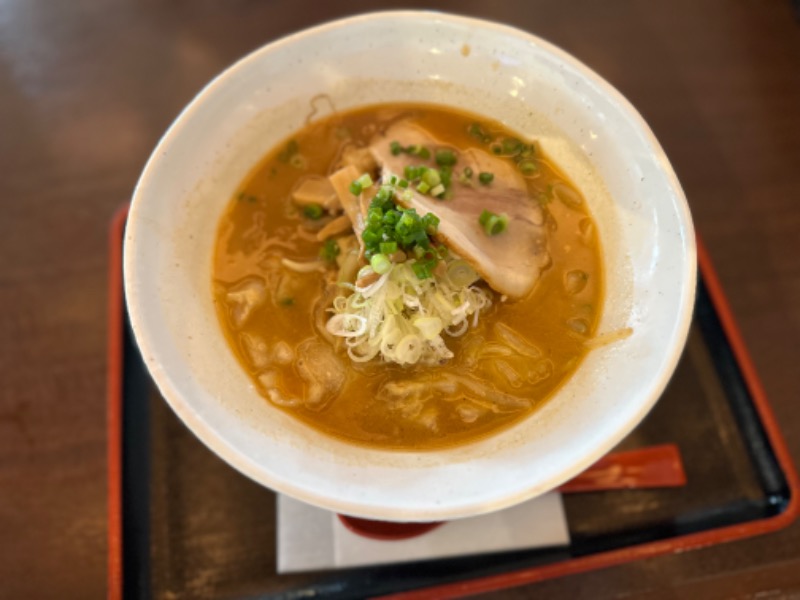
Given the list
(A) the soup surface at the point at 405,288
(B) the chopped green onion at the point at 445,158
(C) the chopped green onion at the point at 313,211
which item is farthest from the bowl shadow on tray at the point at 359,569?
(B) the chopped green onion at the point at 445,158

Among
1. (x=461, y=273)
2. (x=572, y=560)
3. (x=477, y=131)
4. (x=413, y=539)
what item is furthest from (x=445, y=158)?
(x=572, y=560)

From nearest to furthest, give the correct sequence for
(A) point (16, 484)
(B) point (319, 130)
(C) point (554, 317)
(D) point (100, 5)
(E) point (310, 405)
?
(E) point (310, 405) → (C) point (554, 317) → (A) point (16, 484) → (B) point (319, 130) → (D) point (100, 5)

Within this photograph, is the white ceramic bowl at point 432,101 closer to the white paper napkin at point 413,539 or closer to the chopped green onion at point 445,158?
the chopped green onion at point 445,158

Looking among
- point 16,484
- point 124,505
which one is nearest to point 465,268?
point 124,505

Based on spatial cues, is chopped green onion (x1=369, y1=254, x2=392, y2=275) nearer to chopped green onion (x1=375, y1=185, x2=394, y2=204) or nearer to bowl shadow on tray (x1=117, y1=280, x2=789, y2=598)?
chopped green onion (x1=375, y1=185, x2=394, y2=204)

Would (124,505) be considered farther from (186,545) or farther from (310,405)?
(310,405)

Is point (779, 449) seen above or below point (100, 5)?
below

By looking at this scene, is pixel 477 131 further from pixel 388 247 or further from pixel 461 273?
pixel 388 247

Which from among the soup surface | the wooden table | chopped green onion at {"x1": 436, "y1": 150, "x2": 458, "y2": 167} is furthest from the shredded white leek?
the wooden table
